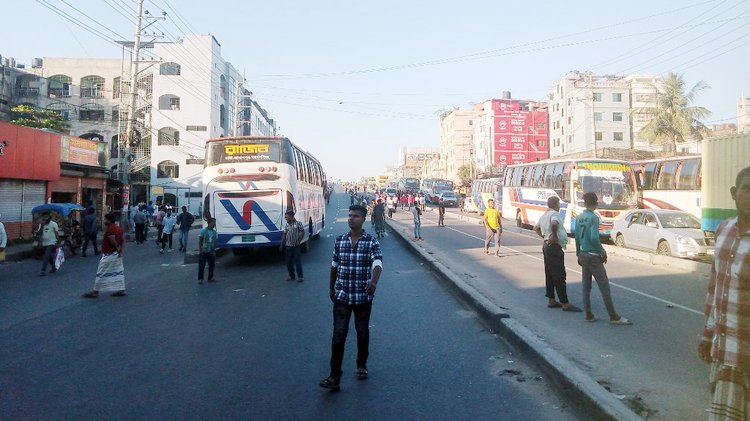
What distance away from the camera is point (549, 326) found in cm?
700

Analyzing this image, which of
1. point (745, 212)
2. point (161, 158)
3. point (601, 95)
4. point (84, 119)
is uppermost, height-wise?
point (601, 95)

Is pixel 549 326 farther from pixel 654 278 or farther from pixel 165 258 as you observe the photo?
pixel 165 258

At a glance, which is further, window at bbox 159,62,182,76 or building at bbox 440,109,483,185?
building at bbox 440,109,483,185

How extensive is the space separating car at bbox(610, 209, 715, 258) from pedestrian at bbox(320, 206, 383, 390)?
503 inches

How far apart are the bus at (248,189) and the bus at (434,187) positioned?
42458 millimetres

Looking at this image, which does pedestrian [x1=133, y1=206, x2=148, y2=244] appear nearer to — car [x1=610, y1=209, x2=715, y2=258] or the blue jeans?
the blue jeans

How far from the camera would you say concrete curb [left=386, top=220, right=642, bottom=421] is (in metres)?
4.03

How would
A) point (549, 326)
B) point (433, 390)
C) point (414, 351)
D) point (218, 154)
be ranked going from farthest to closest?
point (218, 154) → point (549, 326) → point (414, 351) → point (433, 390)

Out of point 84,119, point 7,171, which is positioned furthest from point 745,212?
point 84,119

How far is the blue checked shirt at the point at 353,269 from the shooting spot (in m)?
4.97

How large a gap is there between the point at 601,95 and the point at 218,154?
2252 inches

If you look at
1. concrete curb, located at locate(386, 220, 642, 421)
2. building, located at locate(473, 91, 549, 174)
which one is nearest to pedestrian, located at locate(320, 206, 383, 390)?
concrete curb, located at locate(386, 220, 642, 421)

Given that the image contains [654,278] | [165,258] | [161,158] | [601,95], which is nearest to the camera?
[654,278]

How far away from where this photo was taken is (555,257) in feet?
26.7
